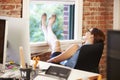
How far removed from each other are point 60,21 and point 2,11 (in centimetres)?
115

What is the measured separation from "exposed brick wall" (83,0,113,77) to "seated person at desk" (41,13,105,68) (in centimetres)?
75

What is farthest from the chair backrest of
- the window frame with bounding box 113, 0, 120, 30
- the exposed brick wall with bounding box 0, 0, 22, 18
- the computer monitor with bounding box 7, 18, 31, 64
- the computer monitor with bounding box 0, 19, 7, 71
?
the window frame with bounding box 113, 0, 120, 30

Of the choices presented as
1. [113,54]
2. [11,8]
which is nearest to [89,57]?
[11,8]

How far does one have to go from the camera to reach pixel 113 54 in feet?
3.74

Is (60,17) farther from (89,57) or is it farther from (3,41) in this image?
(3,41)

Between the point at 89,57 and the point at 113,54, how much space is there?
7.29ft

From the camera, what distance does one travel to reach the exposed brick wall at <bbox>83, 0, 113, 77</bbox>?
4719mm

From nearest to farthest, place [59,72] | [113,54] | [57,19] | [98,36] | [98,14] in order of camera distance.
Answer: [113,54]
[59,72]
[98,36]
[57,19]
[98,14]

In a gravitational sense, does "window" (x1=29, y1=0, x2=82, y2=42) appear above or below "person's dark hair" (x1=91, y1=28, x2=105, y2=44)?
above

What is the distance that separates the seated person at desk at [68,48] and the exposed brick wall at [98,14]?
750 millimetres

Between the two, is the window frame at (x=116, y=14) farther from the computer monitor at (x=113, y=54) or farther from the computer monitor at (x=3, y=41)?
the computer monitor at (x=113, y=54)

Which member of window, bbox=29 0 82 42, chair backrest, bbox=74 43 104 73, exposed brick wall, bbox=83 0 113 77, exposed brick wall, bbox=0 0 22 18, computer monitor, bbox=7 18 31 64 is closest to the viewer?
computer monitor, bbox=7 18 31 64

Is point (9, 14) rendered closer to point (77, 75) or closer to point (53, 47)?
point (53, 47)

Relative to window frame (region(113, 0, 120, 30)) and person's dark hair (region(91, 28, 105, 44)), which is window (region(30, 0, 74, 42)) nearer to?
window frame (region(113, 0, 120, 30))
